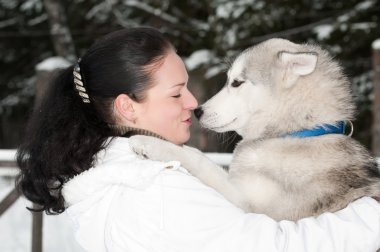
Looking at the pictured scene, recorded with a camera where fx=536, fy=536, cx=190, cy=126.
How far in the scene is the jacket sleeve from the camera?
1492 millimetres

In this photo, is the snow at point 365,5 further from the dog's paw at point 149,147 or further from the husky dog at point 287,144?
the dog's paw at point 149,147

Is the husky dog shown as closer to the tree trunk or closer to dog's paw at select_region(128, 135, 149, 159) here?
dog's paw at select_region(128, 135, 149, 159)

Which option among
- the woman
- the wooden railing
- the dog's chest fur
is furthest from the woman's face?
the wooden railing

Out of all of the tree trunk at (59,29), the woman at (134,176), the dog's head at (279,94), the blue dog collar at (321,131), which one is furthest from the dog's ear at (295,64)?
the tree trunk at (59,29)

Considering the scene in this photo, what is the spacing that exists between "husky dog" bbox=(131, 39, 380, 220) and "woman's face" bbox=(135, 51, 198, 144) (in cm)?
7

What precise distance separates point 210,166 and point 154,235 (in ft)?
2.09

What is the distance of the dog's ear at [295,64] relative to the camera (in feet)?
7.08

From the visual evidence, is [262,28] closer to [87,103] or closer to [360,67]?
[360,67]

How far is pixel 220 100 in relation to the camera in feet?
8.10

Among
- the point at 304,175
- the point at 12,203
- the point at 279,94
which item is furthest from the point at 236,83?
the point at 12,203

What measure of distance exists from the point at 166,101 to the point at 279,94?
667mm

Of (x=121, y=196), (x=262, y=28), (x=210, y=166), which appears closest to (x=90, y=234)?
(x=121, y=196)

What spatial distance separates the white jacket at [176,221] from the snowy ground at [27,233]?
243 cm

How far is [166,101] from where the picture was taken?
5.92 feet
